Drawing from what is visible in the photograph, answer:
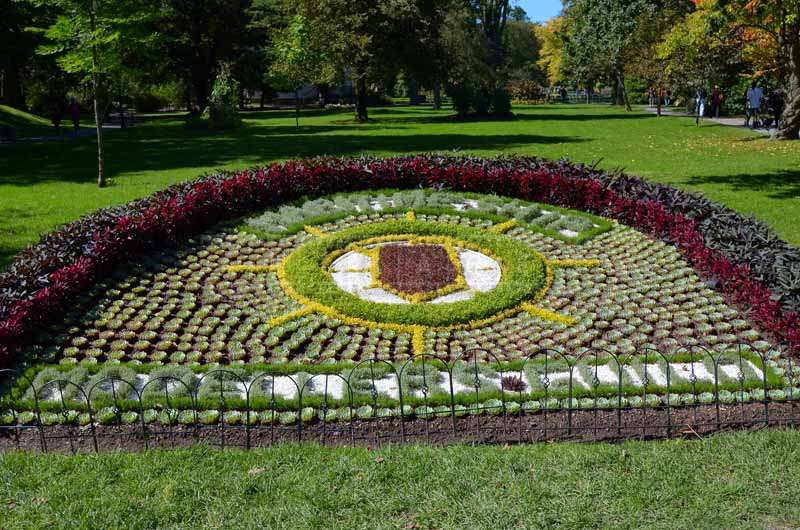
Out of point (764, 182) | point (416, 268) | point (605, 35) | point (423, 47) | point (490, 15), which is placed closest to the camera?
point (416, 268)

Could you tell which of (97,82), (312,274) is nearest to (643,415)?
(312,274)

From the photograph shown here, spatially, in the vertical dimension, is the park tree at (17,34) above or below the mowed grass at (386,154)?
above

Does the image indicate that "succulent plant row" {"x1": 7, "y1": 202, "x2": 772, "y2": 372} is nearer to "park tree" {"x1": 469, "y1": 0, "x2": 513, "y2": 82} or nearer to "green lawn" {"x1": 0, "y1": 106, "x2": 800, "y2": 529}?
"green lawn" {"x1": 0, "y1": 106, "x2": 800, "y2": 529}

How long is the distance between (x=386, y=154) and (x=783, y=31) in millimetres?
12072

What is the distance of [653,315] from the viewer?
766 cm

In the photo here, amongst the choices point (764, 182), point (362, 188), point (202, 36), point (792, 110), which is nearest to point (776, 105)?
point (792, 110)

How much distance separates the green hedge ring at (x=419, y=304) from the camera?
25.2ft

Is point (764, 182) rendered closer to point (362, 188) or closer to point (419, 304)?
point (362, 188)

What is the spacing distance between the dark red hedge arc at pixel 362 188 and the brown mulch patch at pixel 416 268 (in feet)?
9.94

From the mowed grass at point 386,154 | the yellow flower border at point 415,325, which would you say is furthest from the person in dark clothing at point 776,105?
the yellow flower border at point 415,325

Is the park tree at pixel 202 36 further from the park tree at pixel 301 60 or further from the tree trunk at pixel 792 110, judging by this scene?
the tree trunk at pixel 792 110

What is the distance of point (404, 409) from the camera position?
18.6 ft

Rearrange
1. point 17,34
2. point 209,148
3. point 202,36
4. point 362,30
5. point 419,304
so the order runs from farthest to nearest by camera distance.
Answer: point 202,36 → point 362,30 → point 17,34 → point 209,148 → point 419,304

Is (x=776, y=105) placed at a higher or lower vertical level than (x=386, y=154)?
higher
